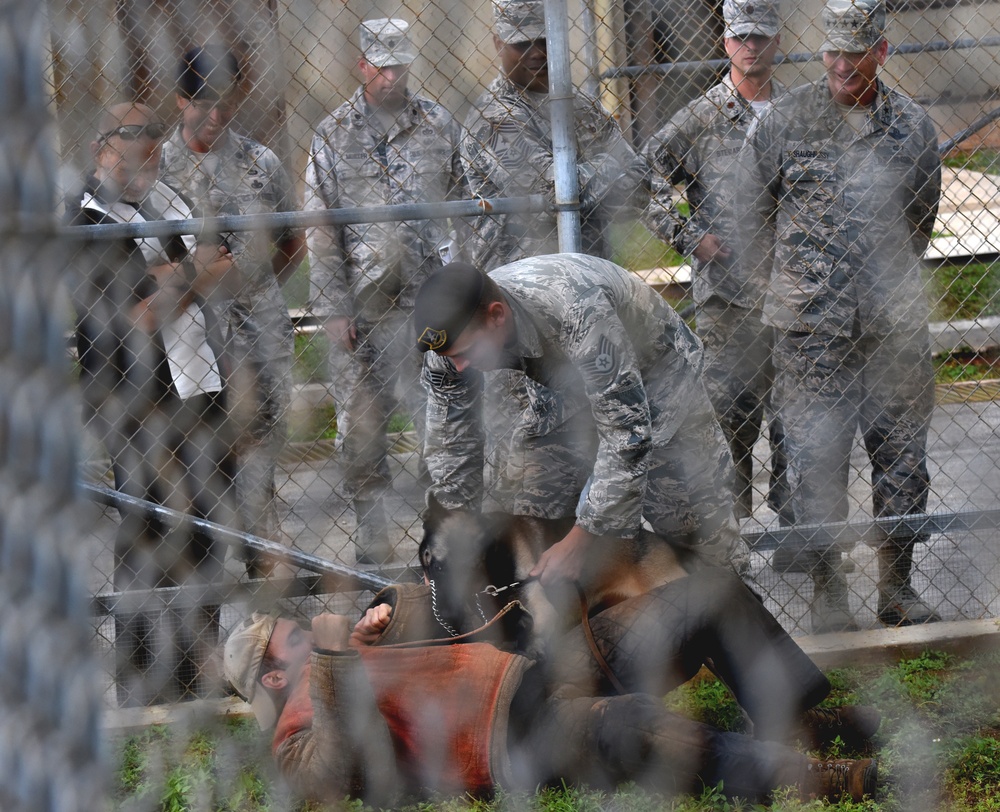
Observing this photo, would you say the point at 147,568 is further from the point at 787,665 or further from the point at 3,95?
the point at 3,95

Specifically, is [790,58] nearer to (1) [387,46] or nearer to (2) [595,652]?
(1) [387,46]

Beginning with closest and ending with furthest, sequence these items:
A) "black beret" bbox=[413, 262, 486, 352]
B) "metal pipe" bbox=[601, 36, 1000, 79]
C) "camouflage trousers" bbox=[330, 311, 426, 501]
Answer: "black beret" bbox=[413, 262, 486, 352]
"camouflage trousers" bbox=[330, 311, 426, 501]
"metal pipe" bbox=[601, 36, 1000, 79]

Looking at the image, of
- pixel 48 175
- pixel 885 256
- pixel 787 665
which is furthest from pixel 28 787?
pixel 885 256

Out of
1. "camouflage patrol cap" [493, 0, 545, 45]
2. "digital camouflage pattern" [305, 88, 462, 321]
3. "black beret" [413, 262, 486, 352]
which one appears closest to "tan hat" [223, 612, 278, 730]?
"black beret" [413, 262, 486, 352]

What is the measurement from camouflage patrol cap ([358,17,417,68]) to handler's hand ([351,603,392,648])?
1.50 meters

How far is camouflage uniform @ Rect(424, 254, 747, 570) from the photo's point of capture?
2.55 meters

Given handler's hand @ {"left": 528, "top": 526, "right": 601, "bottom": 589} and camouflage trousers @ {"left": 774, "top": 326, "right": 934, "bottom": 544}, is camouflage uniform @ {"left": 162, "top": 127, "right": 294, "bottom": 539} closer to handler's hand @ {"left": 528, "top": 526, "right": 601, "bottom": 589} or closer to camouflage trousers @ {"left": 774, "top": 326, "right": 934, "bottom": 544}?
handler's hand @ {"left": 528, "top": 526, "right": 601, "bottom": 589}

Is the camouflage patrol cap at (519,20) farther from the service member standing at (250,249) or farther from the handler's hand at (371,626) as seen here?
the handler's hand at (371,626)

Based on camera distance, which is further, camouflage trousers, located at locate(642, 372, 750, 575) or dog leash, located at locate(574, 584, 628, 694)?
camouflage trousers, located at locate(642, 372, 750, 575)

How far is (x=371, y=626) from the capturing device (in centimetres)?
267

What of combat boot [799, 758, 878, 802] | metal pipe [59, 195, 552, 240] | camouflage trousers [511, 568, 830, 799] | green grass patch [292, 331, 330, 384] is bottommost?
combat boot [799, 758, 878, 802]

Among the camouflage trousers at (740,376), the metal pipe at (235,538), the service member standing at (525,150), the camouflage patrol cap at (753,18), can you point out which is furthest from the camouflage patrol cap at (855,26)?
the metal pipe at (235,538)

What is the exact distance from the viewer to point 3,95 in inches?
28.5

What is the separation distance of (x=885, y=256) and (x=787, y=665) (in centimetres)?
147
